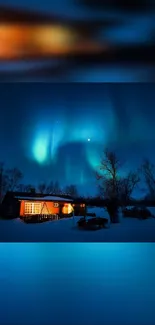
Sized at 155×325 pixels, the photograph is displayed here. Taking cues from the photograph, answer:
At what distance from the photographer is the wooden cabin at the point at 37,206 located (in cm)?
628

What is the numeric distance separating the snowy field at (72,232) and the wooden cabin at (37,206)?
Result: 0.16 metres

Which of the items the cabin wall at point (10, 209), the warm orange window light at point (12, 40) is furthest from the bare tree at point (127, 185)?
the warm orange window light at point (12, 40)

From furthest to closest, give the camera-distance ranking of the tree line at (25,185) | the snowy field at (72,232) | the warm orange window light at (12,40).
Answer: the tree line at (25,185)
the snowy field at (72,232)
the warm orange window light at (12,40)

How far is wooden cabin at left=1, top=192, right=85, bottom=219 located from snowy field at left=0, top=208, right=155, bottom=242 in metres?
0.16

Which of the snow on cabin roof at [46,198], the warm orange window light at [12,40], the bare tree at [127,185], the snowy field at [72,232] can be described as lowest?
the snowy field at [72,232]

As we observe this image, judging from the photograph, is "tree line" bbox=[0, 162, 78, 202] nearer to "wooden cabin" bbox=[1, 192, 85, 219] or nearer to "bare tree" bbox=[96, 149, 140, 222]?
"wooden cabin" bbox=[1, 192, 85, 219]

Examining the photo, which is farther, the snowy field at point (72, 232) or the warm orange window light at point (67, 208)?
the warm orange window light at point (67, 208)

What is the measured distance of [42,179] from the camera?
6.27m

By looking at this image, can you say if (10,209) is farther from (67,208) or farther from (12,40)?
(12,40)

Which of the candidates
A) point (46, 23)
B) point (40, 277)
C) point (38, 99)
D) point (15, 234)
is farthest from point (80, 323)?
point (38, 99)

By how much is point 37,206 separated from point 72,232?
809 mm

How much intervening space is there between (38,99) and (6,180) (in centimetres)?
164

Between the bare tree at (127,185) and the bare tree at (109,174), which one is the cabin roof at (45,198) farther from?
the bare tree at (127,185)

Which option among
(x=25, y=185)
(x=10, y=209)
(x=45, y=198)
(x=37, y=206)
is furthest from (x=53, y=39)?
(x=10, y=209)
